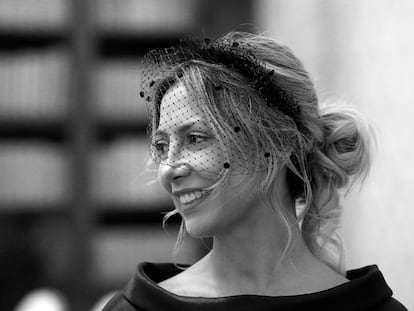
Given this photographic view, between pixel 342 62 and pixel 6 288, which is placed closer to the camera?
pixel 342 62

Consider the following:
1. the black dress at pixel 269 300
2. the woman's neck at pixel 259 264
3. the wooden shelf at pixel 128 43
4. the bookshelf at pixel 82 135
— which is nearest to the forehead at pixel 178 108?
the woman's neck at pixel 259 264

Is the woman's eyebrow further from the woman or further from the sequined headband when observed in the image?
the sequined headband

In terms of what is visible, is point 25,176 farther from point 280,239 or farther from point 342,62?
point 280,239

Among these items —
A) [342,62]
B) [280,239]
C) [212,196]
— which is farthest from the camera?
[342,62]

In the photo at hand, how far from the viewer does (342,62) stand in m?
3.36

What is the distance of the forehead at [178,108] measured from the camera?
1.75 metres

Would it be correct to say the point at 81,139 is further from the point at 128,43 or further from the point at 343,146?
the point at 343,146

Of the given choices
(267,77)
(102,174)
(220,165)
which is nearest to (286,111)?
(267,77)

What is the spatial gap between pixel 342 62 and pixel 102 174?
1.81 m

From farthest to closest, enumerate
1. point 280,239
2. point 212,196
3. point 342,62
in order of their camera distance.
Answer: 1. point 342,62
2. point 280,239
3. point 212,196

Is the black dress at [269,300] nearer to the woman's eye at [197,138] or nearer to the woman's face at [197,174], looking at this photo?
the woman's face at [197,174]

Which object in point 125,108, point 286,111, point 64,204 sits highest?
point 286,111

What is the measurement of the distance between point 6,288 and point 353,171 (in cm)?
312

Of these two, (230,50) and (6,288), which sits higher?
(230,50)
